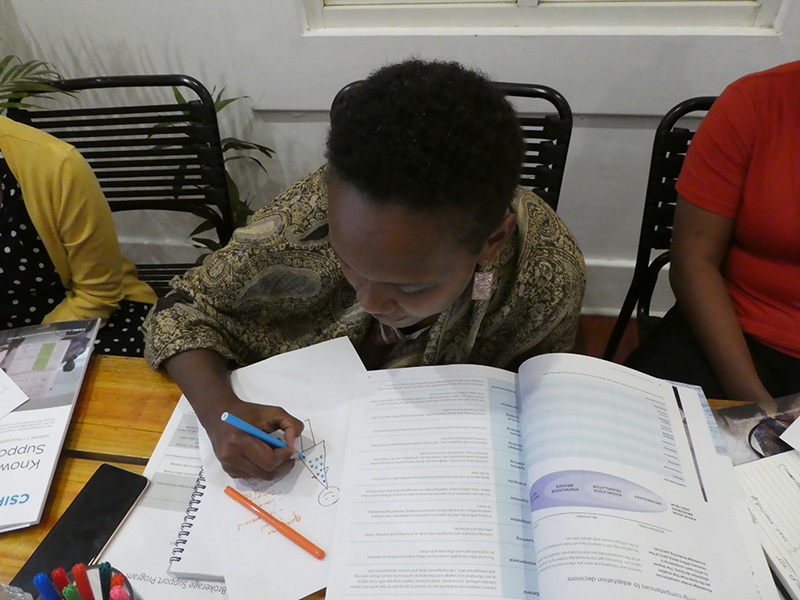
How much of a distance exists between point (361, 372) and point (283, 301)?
0.61 ft

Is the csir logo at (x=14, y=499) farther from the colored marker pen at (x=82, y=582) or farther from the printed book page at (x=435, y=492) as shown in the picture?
the printed book page at (x=435, y=492)

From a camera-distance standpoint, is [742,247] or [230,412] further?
[742,247]

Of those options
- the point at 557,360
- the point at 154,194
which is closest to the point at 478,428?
the point at 557,360

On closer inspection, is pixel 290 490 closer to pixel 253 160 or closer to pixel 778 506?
pixel 778 506

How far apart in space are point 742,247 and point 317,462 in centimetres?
87

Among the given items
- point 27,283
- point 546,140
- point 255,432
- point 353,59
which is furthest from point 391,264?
point 353,59

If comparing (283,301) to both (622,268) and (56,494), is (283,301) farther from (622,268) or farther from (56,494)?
(622,268)

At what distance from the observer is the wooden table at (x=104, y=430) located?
616 mm

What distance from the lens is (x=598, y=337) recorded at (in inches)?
74.6

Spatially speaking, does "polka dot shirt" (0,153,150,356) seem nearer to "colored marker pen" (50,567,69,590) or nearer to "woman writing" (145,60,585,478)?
"woman writing" (145,60,585,478)

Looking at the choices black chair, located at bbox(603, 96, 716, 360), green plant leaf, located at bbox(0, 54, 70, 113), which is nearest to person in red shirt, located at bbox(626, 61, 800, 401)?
black chair, located at bbox(603, 96, 716, 360)

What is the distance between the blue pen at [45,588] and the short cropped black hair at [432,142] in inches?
17.1

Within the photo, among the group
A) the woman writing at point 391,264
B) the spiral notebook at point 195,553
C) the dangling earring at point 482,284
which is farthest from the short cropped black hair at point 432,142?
the spiral notebook at point 195,553

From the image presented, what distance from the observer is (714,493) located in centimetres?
59
